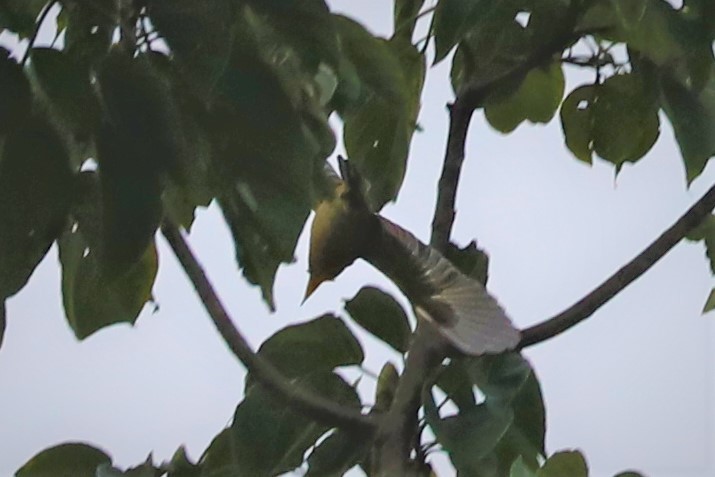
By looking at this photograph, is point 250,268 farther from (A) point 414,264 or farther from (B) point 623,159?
(B) point 623,159

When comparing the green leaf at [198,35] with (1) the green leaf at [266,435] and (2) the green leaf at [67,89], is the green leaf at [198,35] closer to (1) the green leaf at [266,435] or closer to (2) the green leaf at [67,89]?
(2) the green leaf at [67,89]

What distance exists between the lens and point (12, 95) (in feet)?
1.03

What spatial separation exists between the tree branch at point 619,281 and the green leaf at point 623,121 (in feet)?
0.49

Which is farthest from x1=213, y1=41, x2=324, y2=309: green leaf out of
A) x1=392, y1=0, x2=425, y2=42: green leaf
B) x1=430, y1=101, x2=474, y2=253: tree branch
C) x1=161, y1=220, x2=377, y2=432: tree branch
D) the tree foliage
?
x1=392, y1=0, x2=425, y2=42: green leaf

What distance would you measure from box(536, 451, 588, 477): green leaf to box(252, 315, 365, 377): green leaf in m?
0.13

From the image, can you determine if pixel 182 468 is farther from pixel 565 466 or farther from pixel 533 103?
pixel 533 103

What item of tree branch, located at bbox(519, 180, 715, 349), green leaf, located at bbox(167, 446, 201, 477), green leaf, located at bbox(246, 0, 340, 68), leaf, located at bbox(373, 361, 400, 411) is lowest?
tree branch, located at bbox(519, 180, 715, 349)

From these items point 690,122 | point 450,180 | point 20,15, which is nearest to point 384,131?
point 450,180

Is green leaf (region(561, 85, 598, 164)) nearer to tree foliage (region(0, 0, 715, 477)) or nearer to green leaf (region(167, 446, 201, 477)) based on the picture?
tree foliage (region(0, 0, 715, 477))

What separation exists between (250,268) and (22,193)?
0.19m

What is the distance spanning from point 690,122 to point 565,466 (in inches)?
8.3

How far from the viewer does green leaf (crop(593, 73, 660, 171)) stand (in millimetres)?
675

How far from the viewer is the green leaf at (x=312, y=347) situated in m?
0.59

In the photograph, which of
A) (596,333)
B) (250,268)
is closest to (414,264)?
(250,268)
